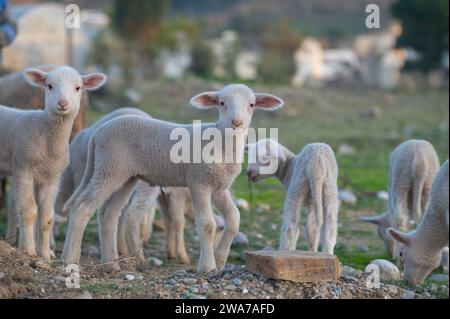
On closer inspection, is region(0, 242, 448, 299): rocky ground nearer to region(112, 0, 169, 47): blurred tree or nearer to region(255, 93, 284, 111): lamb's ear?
region(255, 93, 284, 111): lamb's ear

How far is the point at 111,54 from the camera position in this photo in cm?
3641

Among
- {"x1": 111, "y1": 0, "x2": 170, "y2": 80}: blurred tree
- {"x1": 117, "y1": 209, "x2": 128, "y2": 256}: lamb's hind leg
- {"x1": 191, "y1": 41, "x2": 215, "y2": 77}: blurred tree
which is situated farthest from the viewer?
{"x1": 111, "y1": 0, "x2": 170, "y2": 80}: blurred tree

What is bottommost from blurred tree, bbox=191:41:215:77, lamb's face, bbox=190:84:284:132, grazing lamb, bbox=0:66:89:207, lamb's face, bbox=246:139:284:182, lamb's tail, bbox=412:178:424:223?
lamb's tail, bbox=412:178:424:223

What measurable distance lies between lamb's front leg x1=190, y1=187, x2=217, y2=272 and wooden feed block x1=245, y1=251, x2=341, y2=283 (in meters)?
0.96

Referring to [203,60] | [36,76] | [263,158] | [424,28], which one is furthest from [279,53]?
[36,76]

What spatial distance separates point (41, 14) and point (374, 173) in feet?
71.3

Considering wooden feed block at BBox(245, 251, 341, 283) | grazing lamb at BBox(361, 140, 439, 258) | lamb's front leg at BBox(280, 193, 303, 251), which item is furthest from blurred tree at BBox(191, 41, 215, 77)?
wooden feed block at BBox(245, 251, 341, 283)

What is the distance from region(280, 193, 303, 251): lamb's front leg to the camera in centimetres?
943

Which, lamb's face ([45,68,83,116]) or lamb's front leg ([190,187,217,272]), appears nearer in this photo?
lamb's front leg ([190,187,217,272])

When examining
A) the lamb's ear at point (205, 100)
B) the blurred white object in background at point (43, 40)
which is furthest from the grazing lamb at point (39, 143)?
the blurred white object in background at point (43, 40)

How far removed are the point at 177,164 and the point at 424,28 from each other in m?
33.9

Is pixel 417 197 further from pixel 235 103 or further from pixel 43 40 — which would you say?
pixel 43 40

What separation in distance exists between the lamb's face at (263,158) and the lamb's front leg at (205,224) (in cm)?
176

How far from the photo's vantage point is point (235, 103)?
8453 millimetres
